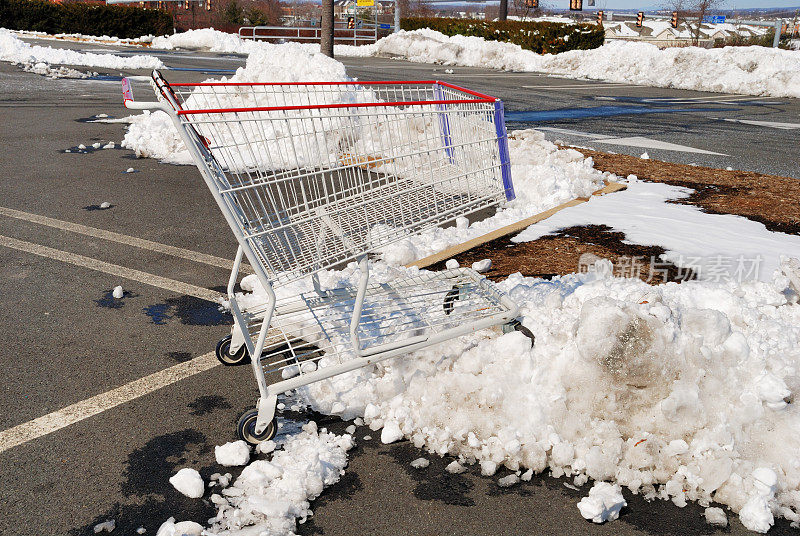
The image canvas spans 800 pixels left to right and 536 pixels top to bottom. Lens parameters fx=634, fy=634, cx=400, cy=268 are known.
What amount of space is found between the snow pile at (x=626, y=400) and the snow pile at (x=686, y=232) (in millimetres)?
1034

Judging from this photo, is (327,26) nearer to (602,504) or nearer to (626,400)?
(626,400)

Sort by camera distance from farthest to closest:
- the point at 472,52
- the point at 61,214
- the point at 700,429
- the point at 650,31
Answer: the point at 650,31, the point at 472,52, the point at 61,214, the point at 700,429

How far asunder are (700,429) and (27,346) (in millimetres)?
3598

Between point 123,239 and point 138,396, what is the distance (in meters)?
2.69

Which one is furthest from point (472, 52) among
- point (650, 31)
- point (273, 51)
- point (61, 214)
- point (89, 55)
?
point (650, 31)

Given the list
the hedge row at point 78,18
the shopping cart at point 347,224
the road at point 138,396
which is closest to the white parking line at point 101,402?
the road at point 138,396

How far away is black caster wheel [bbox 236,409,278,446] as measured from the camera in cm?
279

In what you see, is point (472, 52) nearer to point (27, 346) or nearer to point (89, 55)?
point (89, 55)

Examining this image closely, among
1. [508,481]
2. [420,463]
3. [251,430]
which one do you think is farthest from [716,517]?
[251,430]

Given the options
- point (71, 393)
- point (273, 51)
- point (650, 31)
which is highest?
point (650, 31)

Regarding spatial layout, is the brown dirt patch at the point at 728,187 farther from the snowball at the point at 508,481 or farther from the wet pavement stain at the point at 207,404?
the wet pavement stain at the point at 207,404

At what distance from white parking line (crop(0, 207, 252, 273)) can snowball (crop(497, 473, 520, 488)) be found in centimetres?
289

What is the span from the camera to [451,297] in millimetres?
3666

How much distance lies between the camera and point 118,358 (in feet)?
11.8
